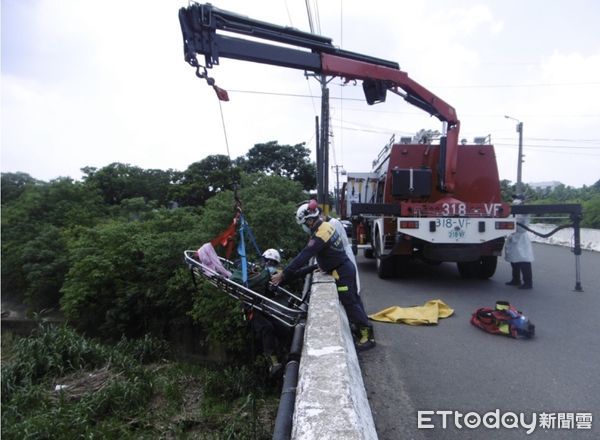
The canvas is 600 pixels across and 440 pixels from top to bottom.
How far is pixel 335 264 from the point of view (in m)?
4.58

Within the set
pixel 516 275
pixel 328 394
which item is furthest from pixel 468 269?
pixel 328 394

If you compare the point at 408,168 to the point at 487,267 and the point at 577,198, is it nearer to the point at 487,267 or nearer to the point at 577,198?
the point at 487,267

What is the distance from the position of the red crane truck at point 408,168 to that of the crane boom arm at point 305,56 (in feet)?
0.04

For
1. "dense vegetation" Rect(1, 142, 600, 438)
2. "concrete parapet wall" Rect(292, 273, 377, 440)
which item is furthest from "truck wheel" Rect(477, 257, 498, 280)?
"concrete parapet wall" Rect(292, 273, 377, 440)

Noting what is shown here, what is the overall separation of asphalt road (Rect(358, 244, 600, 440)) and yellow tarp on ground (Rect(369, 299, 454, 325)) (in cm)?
12

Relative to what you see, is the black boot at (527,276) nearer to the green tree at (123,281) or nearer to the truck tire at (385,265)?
the truck tire at (385,265)

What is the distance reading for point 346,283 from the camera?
4.48m

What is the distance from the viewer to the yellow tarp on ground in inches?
205

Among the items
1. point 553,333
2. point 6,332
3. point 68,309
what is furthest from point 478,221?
point 6,332

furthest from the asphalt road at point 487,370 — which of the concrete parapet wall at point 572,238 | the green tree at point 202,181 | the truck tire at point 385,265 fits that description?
the green tree at point 202,181

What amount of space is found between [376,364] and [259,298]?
142 centimetres

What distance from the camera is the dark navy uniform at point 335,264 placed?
4359 mm

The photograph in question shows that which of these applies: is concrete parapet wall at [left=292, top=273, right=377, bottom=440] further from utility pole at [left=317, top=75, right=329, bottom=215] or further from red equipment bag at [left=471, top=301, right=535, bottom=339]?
utility pole at [left=317, top=75, right=329, bottom=215]

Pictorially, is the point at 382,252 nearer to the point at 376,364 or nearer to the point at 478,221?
the point at 478,221
